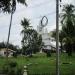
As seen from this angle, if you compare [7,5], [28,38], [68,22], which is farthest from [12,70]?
[28,38]

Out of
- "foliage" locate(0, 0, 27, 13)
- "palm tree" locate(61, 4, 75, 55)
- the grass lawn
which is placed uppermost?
"palm tree" locate(61, 4, 75, 55)

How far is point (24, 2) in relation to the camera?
76.9 feet

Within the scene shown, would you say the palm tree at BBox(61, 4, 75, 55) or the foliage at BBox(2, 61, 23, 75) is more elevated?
the palm tree at BBox(61, 4, 75, 55)

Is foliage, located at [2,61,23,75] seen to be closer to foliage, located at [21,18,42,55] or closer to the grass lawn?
the grass lawn

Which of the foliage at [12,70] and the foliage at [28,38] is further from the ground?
the foliage at [28,38]

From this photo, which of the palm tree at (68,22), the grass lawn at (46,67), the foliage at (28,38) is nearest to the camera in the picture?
the grass lawn at (46,67)

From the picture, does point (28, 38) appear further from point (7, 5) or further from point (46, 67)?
point (7, 5)

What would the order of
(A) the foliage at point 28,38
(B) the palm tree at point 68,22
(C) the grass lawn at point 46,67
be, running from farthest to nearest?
1. (A) the foliage at point 28,38
2. (B) the palm tree at point 68,22
3. (C) the grass lawn at point 46,67

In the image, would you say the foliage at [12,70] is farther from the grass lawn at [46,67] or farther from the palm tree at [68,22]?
the palm tree at [68,22]

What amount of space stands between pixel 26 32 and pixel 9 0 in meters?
65.6

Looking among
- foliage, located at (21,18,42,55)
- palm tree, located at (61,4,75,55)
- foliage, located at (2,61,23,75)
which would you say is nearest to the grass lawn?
foliage, located at (2,61,23,75)

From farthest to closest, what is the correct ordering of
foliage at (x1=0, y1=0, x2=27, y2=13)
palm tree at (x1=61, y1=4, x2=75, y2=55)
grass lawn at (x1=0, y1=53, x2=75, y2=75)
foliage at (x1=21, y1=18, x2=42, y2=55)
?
foliage at (x1=21, y1=18, x2=42, y2=55) < palm tree at (x1=61, y1=4, x2=75, y2=55) < grass lawn at (x1=0, y1=53, x2=75, y2=75) < foliage at (x1=0, y1=0, x2=27, y2=13)

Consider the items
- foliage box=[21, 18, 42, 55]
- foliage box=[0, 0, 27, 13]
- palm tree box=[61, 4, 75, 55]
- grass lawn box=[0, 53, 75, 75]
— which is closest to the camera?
foliage box=[0, 0, 27, 13]

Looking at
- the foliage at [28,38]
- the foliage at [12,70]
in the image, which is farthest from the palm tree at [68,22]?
the foliage at [12,70]
